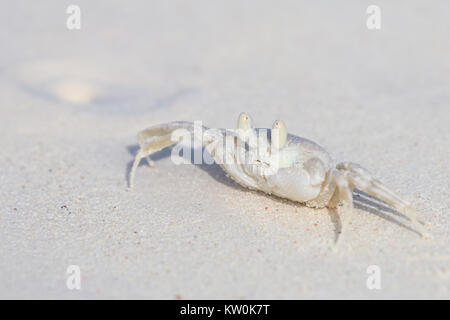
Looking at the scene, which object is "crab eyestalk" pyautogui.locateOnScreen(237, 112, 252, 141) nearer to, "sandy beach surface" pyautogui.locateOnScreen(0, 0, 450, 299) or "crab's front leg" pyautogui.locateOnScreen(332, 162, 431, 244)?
"sandy beach surface" pyautogui.locateOnScreen(0, 0, 450, 299)

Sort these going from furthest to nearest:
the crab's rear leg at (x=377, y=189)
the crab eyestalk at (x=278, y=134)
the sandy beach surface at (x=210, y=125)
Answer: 1. the crab eyestalk at (x=278, y=134)
2. the crab's rear leg at (x=377, y=189)
3. the sandy beach surface at (x=210, y=125)

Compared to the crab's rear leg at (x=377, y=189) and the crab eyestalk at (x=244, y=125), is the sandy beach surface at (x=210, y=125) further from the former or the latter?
the crab eyestalk at (x=244, y=125)

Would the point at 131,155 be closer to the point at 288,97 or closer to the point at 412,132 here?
the point at 288,97

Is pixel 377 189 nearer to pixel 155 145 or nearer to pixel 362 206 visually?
pixel 362 206

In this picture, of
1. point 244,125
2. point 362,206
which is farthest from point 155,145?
point 362,206

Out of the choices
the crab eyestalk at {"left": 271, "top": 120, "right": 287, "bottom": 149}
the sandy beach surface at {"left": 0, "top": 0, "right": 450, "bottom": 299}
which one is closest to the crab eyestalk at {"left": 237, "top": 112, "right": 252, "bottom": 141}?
the crab eyestalk at {"left": 271, "top": 120, "right": 287, "bottom": 149}

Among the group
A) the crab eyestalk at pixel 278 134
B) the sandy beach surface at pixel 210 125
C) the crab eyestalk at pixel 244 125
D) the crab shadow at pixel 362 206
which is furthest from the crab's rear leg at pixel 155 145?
the crab eyestalk at pixel 278 134
